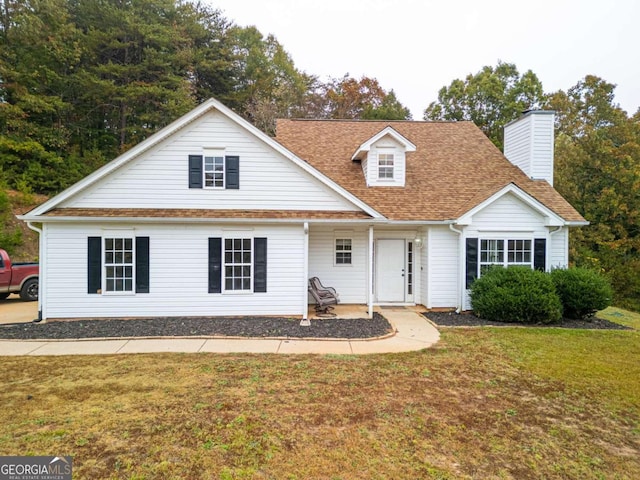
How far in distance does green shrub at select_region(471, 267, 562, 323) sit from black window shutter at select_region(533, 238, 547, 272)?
1190 millimetres

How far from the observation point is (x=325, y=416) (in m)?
4.69

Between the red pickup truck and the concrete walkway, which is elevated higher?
the red pickup truck

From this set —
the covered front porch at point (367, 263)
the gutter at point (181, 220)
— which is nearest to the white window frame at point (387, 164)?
the covered front porch at point (367, 263)

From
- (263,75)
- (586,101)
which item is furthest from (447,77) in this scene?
(263,75)

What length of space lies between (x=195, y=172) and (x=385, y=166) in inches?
268

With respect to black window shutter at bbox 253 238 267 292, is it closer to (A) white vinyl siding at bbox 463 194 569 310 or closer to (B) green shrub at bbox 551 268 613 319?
(A) white vinyl siding at bbox 463 194 569 310

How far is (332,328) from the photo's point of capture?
9250 millimetres

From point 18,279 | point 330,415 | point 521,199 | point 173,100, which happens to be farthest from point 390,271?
point 173,100

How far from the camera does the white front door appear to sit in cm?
1262

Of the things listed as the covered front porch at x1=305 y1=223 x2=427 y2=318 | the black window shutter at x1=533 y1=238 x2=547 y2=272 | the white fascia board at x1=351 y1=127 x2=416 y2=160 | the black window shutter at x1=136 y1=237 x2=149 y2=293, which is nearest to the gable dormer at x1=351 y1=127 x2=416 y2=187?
the white fascia board at x1=351 y1=127 x2=416 y2=160

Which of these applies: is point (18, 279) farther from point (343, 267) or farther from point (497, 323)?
point (497, 323)

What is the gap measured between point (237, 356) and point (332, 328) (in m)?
2.91

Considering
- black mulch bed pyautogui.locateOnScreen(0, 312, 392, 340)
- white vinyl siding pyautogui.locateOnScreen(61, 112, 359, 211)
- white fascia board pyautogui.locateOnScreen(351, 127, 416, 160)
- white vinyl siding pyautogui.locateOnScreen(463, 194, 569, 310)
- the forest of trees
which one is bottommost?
black mulch bed pyautogui.locateOnScreen(0, 312, 392, 340)

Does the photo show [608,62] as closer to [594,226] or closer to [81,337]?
[594,226]
